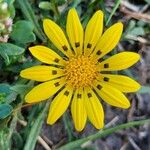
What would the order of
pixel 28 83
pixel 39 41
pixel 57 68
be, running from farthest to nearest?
pixel 39 41
pixel 28 83
pixel 57 68

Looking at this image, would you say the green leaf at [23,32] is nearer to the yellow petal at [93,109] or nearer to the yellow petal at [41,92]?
the yellow petal at [41,92]

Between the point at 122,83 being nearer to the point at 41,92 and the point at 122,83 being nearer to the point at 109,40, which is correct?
the point at 109,40

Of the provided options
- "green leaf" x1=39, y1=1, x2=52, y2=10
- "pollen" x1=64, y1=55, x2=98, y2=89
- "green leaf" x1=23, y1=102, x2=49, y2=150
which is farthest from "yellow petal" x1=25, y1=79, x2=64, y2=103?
"green leaf" x1=39, y1=1, x2=52, y2=10

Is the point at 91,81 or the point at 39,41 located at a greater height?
the point at 39,41

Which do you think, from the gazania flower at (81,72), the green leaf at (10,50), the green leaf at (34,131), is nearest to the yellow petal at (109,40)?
the gazania flower at (81,72)

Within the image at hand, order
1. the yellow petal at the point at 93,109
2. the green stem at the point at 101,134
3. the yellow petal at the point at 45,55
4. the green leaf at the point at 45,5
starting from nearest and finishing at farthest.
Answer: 1. the yellow petal at the point at 45,55
2. the yellow petal at the point at 93,109
3. the green leaf at the point at 45,5
4. the green stem at the point at 101,134

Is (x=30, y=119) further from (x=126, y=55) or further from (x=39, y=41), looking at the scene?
(x=126, y=55)

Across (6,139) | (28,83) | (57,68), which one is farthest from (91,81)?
(6,139)
